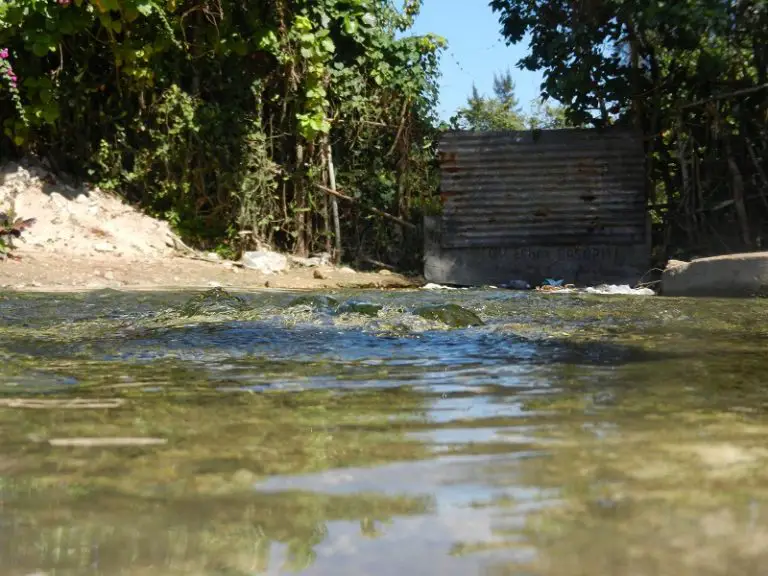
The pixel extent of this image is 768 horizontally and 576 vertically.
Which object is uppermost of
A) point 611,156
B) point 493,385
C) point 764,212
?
point 611,156

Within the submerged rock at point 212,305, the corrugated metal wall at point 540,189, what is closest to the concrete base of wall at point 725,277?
the corrugated metal wall at point 540,189

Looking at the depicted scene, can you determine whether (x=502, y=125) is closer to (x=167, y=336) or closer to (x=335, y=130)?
(x=335, y=130)

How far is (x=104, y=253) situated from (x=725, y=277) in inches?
259

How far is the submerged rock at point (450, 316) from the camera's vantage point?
4723mm

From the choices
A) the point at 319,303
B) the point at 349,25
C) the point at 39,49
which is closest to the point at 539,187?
the point at 349,25

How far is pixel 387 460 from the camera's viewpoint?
5.67ft

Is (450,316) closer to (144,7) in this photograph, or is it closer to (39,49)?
(144,7)

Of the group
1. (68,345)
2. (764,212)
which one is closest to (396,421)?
(68,345)

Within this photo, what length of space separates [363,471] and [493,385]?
1145 millimetres

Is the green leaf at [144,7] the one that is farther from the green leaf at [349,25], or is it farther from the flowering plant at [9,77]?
the green leaf at [349,25]

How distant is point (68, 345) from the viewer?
3875 millimetres

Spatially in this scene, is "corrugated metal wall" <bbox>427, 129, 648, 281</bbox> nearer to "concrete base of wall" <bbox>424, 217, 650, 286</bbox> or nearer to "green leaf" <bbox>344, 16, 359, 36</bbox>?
"concrete base of wall" <bbox>424, 217, 650, 286</bbox>

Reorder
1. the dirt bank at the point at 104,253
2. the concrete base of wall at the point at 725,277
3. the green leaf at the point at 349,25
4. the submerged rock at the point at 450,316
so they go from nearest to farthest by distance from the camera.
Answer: the submerged rock at the point at 450,316
the concrete base of wall at the point at 725,277
the dirt bank at the point at 104,253
the green leaf at the point at 349,25

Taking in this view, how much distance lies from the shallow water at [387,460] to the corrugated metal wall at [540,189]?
7.31 m
